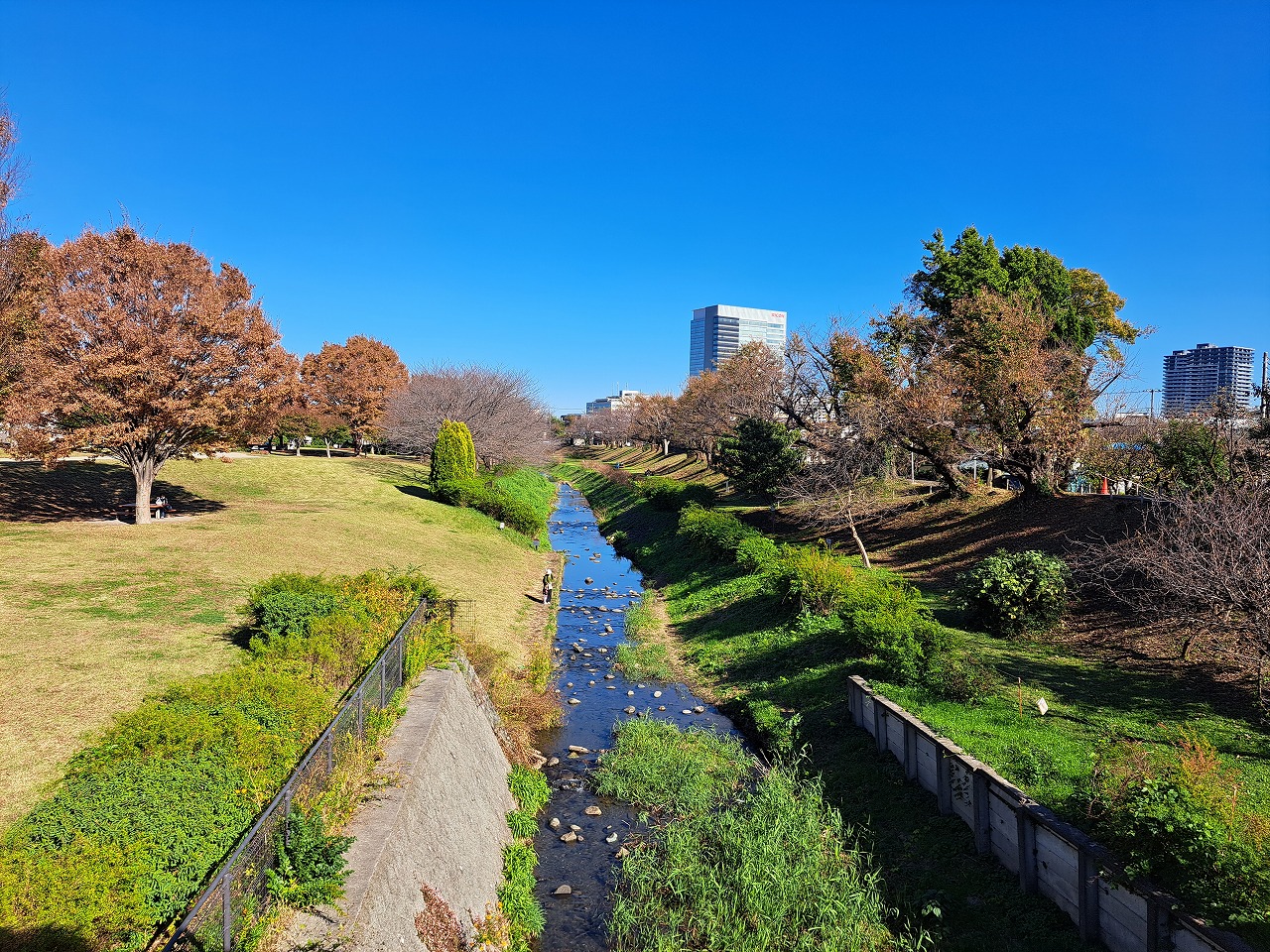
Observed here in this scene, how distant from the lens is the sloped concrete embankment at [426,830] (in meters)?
6.40

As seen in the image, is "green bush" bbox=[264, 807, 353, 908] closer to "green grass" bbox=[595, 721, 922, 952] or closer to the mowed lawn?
the mowed lawn

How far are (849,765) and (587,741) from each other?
5.80 metres

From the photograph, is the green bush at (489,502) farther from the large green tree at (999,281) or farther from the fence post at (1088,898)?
the fence post at (1088,898)

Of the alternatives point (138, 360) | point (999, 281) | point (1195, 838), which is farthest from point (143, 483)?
point (999, 281)

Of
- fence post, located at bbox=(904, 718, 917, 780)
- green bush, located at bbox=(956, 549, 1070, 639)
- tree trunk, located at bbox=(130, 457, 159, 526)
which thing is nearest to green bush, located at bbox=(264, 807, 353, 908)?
fence post, located at bbox=(904, 718, 917, 780)

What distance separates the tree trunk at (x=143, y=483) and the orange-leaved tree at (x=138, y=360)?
0.13ft

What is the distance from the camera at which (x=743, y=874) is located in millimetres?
9695

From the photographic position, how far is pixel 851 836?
11000 mm

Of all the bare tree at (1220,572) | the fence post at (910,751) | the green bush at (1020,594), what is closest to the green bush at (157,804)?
the fence post at (910,751)

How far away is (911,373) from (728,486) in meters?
21.0

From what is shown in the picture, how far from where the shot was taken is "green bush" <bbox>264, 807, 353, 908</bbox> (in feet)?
20.0

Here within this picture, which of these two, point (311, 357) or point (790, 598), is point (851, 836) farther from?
point (311, 357)

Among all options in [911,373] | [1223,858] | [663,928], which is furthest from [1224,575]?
[911,373]

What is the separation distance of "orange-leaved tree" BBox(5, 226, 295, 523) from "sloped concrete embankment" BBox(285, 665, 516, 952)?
17365 mm
